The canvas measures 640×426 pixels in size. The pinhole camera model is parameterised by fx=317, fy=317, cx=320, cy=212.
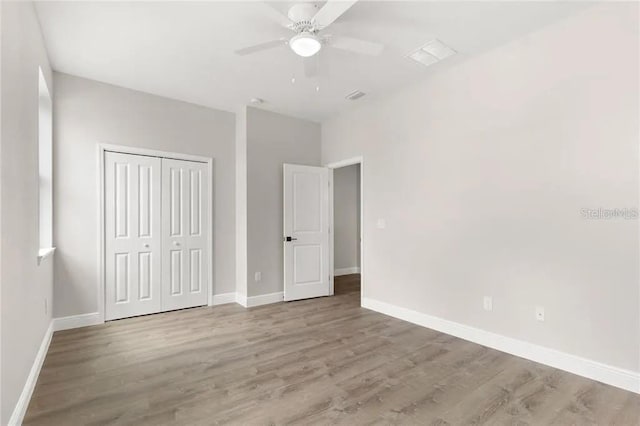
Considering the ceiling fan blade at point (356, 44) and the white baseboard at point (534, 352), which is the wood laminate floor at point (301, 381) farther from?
the ceiling fan blade at point (356, 44)

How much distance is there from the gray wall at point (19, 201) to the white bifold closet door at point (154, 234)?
1.21m

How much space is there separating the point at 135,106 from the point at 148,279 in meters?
2.19

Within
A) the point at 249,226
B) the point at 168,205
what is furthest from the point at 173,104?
the point at 249,226

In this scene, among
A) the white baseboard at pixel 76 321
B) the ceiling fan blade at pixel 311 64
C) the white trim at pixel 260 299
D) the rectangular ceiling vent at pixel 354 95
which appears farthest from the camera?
the white trim at pixel 260 299

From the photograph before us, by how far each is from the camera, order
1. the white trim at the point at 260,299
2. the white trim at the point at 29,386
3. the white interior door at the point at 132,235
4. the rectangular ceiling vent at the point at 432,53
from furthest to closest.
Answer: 1. the white trim at the point at 260,299
2. the white interior door at the point at 132,235
3. the rectangular ceiling vent at the point at 432,53
4. the white trim at the point at 29,386

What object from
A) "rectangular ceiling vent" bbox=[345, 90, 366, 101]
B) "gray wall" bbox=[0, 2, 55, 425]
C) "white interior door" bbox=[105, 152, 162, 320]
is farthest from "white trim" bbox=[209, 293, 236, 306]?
"rectangular ceiling vent" bbox=[345, 90, 366, 101]

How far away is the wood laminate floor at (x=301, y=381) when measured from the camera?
199 centimetres

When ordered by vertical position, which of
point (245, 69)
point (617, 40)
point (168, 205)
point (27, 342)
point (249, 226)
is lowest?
point (27, 342)

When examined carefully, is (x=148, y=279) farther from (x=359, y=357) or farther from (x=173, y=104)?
(x=359, y=357)

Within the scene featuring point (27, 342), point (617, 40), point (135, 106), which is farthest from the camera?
point (135, 106)

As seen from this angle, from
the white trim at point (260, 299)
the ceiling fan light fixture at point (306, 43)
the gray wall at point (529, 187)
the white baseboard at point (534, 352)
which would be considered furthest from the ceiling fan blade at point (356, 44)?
the white trim at point (260, 299)

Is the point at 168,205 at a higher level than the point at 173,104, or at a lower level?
lower

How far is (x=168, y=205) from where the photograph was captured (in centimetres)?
420

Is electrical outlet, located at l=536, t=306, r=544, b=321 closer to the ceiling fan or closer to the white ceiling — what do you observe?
the white ceiling
